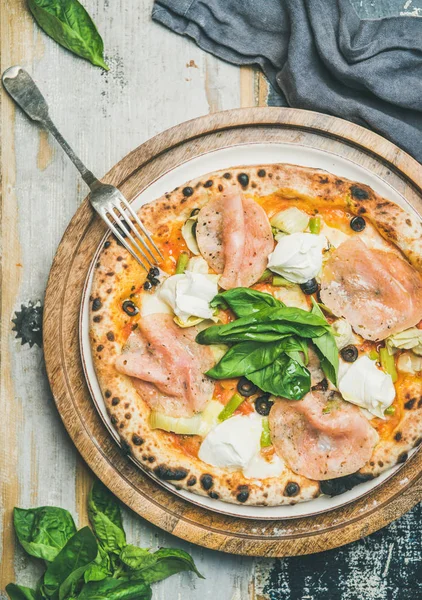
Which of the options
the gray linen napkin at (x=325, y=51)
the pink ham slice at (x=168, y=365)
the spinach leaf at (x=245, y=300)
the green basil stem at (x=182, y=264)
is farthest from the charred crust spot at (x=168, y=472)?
the gray linen napkin at (x=325, y=51)

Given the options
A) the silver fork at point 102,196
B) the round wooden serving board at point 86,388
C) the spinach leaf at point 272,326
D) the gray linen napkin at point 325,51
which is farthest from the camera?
the gray linen napkin at point 325,51

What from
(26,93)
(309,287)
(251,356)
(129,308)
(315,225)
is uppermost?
(26,93)

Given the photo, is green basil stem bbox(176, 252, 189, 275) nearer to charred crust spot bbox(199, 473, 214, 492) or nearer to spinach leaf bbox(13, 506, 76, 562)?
charred crust spot bbox(199, 473, 214, 492)

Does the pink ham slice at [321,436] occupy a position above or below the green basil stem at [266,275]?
below

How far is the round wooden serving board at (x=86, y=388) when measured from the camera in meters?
3.19

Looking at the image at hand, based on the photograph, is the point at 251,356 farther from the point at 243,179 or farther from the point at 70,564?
the point at 70,564

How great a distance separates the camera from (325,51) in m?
3.33

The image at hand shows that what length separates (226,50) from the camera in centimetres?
347

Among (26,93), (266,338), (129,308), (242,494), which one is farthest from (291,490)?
(26,93)

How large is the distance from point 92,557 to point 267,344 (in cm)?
120

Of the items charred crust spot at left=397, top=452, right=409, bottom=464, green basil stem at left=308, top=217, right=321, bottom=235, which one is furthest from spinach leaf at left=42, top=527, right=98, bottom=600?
green basil stem at left=308, top=217, right=321, bottom=235

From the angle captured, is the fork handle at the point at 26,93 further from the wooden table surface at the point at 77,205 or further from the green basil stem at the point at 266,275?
the green basil stem at the point at 266,275

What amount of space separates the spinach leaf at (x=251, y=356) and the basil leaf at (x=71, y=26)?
157cm

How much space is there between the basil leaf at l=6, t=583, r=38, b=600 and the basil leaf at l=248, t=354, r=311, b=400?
1391 millimetres
